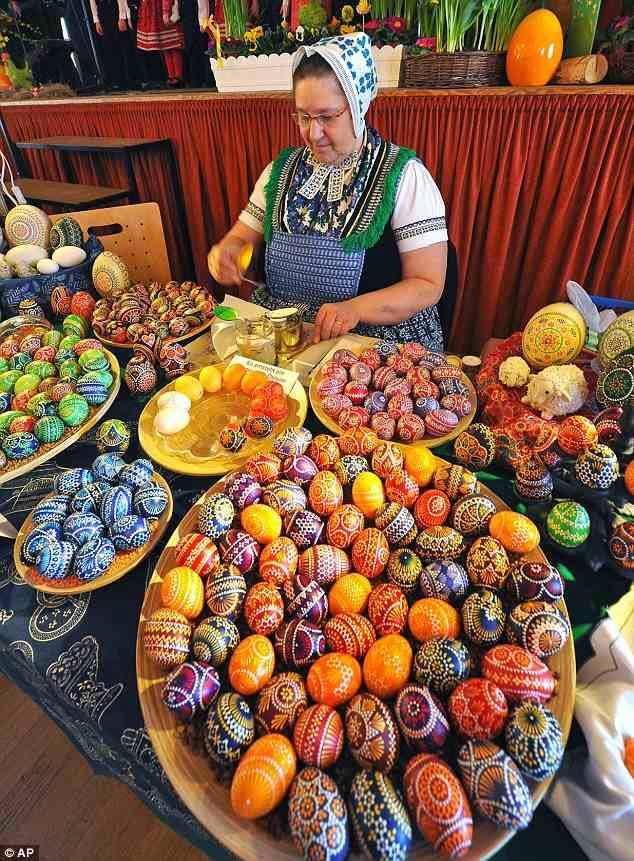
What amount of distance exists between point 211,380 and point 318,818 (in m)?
0.80

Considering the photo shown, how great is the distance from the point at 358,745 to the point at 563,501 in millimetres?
441

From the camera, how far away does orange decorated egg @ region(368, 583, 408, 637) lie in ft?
1.83

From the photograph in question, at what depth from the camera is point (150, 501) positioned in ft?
2.34

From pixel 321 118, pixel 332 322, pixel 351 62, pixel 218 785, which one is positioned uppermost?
pixel 351 62

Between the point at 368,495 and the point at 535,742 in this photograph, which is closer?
the point at 535,742

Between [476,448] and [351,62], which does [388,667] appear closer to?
[476,448]

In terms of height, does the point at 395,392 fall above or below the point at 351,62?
below

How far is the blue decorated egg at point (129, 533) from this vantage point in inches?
26.4

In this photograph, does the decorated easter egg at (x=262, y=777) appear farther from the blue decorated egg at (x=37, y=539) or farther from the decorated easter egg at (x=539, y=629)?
the blue decorated egg at (x=37, y=539)

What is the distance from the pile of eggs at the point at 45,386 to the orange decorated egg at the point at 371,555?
637 mm

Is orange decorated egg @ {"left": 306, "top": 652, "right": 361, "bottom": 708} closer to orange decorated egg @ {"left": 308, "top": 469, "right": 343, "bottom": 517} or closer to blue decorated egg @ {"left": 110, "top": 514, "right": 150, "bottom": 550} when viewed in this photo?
orange decorated egg @ {"left": 308, "top": 469, "right": 343, "bottom": 517}

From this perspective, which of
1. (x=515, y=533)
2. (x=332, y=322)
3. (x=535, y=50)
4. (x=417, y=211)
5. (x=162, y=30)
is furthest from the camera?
(x=162, y=30)

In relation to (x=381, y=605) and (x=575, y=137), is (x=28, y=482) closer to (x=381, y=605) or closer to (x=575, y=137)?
(x=381, y=605)

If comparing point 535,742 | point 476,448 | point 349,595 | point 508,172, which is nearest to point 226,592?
point 349,595
